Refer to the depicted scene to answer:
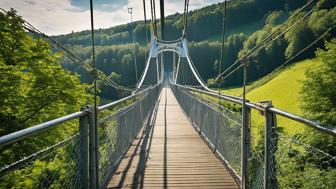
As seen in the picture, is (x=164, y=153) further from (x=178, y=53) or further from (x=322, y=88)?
(x=178, y=53)

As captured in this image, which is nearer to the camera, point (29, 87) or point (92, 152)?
point (92, 152)

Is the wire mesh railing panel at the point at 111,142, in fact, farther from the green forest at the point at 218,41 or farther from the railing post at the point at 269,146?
the green forest at the point at 218,41

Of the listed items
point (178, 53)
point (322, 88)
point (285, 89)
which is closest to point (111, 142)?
point (322, 88)

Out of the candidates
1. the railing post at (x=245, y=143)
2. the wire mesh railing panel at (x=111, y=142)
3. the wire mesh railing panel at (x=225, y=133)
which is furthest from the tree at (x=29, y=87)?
the railing post at (x=245, y=143)

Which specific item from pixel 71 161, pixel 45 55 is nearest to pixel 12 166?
pixel 71 161

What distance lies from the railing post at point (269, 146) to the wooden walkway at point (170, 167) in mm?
958

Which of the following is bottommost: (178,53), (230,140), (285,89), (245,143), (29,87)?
(285,89)

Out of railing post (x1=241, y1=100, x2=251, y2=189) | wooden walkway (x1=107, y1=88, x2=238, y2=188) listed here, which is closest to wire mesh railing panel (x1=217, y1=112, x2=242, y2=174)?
wooden walkway (x1=107, y1=88, x2=238, y2=188)

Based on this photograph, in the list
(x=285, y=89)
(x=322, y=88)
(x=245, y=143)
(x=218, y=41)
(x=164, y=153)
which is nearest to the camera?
(x=245, y=143)

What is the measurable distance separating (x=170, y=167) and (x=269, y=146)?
75.2 inches

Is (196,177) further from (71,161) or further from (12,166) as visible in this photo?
(12,166)

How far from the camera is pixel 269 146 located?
102 inches

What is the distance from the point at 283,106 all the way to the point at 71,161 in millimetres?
37074

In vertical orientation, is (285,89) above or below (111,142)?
below
